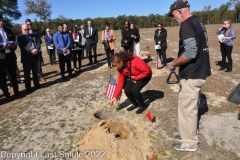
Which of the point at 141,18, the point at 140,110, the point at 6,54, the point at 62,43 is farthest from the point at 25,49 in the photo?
the point at 141,18

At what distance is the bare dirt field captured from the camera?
328 cm

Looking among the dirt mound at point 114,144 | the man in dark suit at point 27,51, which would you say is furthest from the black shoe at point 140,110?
the man in dark suit at point 27,51

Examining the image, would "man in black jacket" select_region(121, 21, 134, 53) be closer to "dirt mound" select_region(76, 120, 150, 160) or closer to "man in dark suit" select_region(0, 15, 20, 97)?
"man in dark suit" select_region(0, 15, 20, 97)

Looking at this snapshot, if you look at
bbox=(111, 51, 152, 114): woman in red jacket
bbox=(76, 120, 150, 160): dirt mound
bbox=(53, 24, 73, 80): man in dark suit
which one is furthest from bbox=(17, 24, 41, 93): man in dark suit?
bbox=(76, 120, 150, 160): dirt mound

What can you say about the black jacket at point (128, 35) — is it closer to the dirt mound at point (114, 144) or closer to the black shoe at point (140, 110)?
the black shoe at point (140, 110)

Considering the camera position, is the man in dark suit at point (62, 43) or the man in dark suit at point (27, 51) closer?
the man in dark suit at point (27, 51)

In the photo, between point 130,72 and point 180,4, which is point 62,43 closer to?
point 130,72

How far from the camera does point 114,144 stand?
10.7 feet

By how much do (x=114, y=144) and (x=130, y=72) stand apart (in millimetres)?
1622

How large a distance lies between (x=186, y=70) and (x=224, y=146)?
1.49 metres

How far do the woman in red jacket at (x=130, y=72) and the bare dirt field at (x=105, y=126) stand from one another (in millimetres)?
606

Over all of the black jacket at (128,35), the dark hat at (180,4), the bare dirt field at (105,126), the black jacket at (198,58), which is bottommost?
the bare dirt field at (105,126)

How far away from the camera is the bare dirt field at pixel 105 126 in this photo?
3.28 meters

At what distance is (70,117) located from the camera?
464 cm
